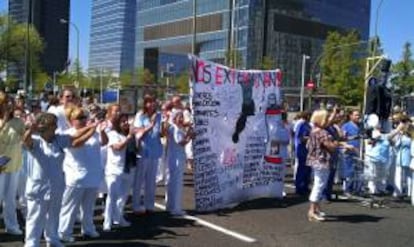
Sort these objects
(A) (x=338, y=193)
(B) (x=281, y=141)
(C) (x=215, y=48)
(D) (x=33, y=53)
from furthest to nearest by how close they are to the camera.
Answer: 1. (C) (x=215, y=48)
2. (D) (x=33, y=53)
3. (A) (x=338, y=193)
4. (B) (x=281, y=141)

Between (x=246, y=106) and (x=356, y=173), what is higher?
(x=246, y=106)

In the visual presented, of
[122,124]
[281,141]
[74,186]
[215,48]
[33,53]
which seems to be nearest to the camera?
[74,186]

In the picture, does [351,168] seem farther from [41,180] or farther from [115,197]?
[41,180]

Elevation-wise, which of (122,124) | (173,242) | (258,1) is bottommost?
(173,242)

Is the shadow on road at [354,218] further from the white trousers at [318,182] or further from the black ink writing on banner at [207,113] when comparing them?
the black ink writing on banner at [207,113]

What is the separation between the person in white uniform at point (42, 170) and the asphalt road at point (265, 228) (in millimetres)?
1059

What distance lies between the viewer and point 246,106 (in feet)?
40.5

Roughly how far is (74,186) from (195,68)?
3.55m

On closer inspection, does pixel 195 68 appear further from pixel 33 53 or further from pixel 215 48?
pixel 215 48

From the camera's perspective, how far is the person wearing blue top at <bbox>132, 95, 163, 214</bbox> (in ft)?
33.8

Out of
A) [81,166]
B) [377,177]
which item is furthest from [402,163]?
[81,166]

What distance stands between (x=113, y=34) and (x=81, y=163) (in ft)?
496

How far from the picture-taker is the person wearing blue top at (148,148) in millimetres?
10312

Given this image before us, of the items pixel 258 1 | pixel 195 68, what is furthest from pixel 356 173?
pixel 258 1
